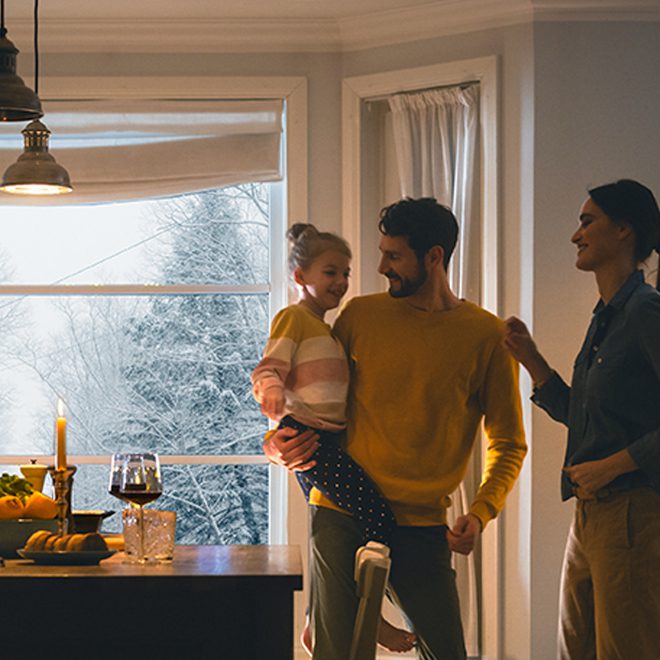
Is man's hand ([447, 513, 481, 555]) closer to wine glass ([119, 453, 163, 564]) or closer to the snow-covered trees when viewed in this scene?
wine glass ([119, 453, 163, 564])

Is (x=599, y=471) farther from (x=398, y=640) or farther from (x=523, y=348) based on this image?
(x=398, y=640)

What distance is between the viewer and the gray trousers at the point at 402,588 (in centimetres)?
280

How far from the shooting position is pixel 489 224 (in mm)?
4512

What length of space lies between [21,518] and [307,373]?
0.80m

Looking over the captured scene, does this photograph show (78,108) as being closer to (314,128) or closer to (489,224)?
(314,128)

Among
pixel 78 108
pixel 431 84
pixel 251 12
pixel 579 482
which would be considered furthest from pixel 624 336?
pixel 78 108

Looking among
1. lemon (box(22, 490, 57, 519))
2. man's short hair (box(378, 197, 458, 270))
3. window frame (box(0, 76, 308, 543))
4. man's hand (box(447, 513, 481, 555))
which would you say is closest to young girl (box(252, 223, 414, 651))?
man's hand (box(447, 513, 481, 555))

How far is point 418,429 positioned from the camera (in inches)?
114

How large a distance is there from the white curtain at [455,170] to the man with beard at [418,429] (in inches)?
61.6

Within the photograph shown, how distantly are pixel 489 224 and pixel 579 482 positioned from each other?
1998 millimetres

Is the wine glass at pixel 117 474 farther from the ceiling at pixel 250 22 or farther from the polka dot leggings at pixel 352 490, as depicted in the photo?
the ceiling at pixel 250 22

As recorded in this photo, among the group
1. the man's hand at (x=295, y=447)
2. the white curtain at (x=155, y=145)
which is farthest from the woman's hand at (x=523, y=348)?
the white curtain at (x=155, y=145)

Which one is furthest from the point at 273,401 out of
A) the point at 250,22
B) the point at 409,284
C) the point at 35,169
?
the point at 250,22

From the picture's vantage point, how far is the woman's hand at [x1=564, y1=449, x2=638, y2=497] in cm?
257
